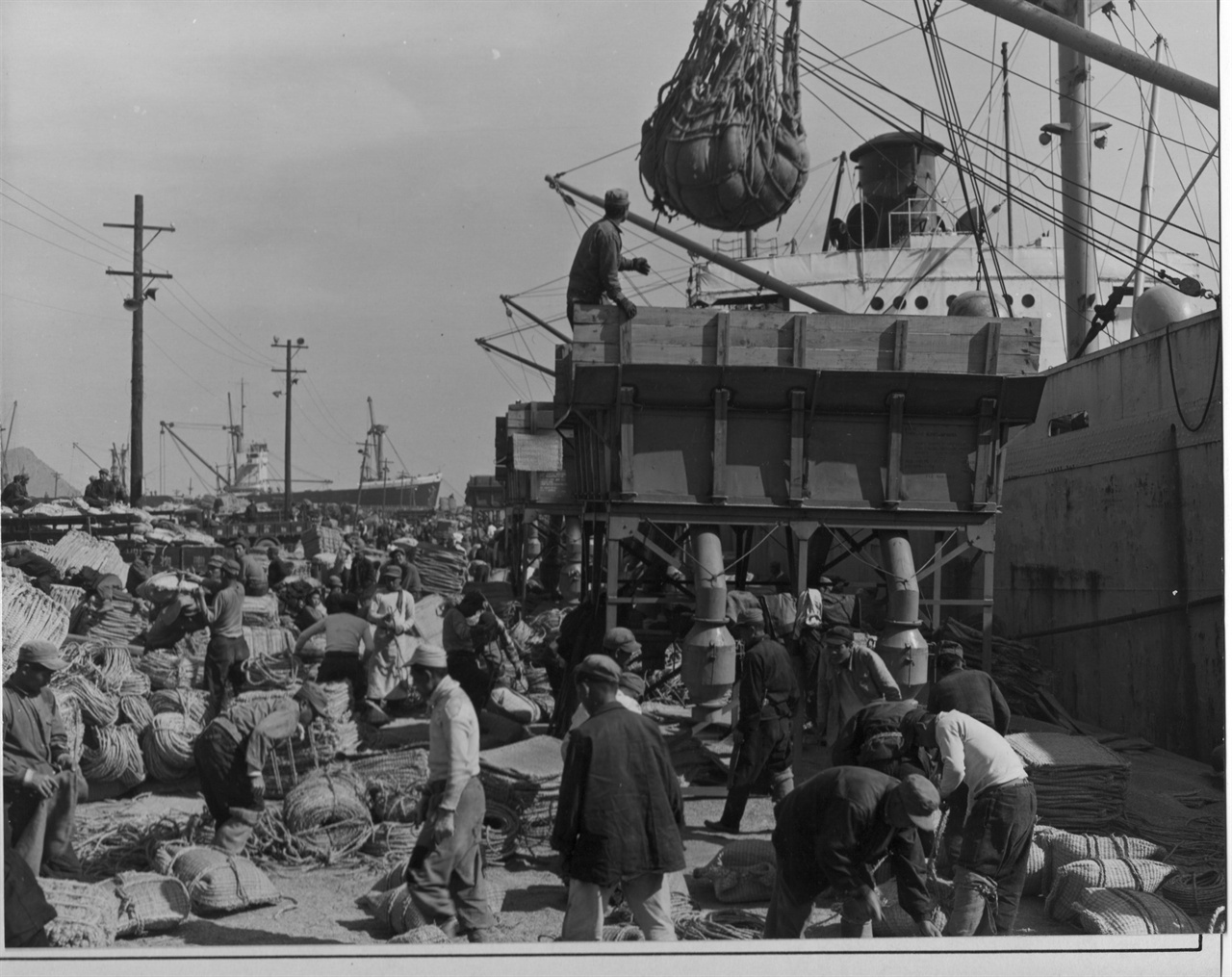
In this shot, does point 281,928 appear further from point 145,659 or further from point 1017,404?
point 145,659

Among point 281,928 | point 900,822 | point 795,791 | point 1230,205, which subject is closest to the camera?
point 900,822

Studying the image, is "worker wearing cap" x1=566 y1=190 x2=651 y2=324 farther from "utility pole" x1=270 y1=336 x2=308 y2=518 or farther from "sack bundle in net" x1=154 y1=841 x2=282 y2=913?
"utility pole" x1=270 y1=336 x2=308 y2=518

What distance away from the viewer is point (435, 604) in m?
19.6

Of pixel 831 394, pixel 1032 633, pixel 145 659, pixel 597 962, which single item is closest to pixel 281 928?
pixel 597 962

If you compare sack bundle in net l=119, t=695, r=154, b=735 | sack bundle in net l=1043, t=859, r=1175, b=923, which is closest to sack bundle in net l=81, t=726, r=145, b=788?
sack bundle in net l=119, t=695, r=154, b=735

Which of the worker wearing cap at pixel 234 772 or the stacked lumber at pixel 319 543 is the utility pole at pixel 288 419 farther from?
the worker wearing cap at pixel 234 772

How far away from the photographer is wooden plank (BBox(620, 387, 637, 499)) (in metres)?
9.78

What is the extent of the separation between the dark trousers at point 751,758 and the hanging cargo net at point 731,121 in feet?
15.1

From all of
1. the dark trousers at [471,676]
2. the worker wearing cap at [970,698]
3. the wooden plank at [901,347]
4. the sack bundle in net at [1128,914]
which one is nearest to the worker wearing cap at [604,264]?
the wooden plank at [901,347]

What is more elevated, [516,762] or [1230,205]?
[1230,205]

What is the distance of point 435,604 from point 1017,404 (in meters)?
11.7

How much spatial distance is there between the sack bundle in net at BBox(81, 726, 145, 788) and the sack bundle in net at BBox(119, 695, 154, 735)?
0.98ft

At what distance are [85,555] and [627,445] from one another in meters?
13.5

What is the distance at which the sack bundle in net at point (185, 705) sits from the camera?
11250 mm
